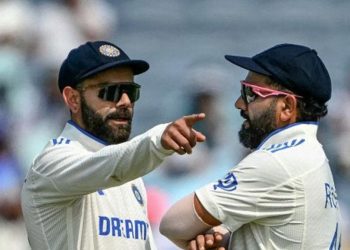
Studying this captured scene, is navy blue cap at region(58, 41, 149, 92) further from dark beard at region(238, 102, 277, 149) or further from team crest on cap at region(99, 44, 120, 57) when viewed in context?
dark beard at region(238, 102, 277, 149)

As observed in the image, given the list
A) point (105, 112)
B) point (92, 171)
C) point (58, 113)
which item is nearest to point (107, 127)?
point (105, 112)

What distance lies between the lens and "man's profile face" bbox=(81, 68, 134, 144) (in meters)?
5.21

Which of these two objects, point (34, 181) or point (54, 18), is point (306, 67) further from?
point (54, 18)

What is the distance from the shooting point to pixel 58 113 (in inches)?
400

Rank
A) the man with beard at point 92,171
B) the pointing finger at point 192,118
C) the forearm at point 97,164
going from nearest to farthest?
1. the pointing finger at point 192,118
2. the forearm at point 97,164
3. the man with beard at point 92,171

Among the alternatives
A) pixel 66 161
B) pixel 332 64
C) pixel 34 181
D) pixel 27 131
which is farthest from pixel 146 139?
pixel 332 64

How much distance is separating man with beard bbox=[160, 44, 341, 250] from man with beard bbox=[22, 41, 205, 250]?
0.34 m

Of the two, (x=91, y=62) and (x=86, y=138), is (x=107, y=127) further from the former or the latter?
(x=91, y=62)

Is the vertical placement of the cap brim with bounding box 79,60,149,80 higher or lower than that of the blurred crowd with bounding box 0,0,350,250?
higher

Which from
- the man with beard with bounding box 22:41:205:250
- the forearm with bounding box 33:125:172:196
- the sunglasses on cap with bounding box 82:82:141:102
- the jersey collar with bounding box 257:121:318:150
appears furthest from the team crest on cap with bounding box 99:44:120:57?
the jersey collar with bounding box 257:121:318:150

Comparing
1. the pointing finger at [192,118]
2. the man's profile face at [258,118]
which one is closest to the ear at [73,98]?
the man's profile face at [258,118]

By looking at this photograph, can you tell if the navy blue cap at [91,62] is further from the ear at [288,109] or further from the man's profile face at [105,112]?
the ear at [288,109]

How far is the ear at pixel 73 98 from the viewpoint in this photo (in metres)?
5.30

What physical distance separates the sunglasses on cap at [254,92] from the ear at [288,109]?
21mm
